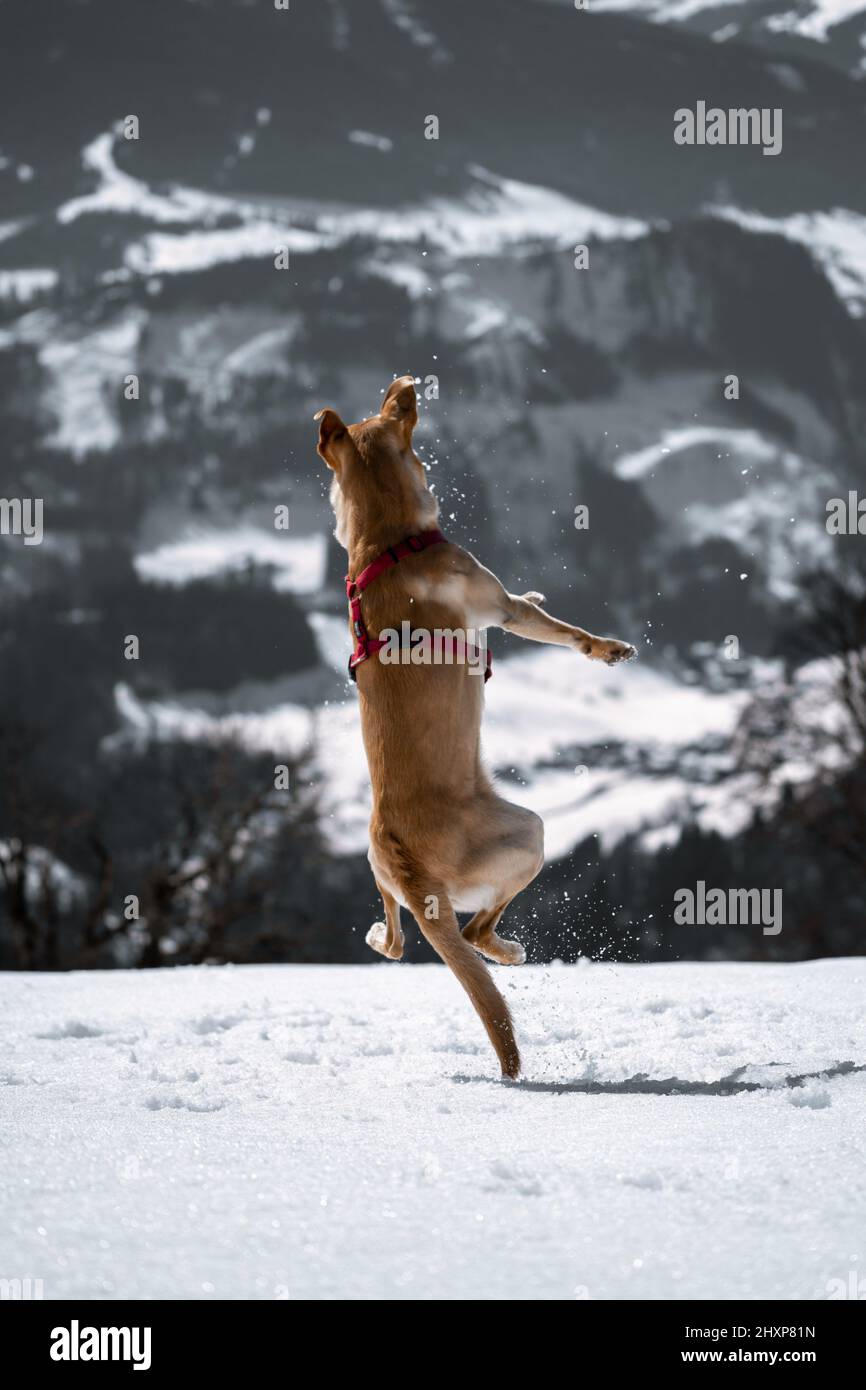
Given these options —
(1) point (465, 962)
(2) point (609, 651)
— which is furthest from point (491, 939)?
(2) point (609, 651)

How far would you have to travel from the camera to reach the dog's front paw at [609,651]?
20.9 feet

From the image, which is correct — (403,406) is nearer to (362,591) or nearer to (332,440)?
(332,440)

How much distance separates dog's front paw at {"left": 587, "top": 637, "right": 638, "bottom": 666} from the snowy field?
5.29 ft

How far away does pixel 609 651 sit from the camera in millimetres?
6457

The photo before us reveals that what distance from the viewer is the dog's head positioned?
21.6ft

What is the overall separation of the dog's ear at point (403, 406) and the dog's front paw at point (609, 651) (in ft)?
3.92

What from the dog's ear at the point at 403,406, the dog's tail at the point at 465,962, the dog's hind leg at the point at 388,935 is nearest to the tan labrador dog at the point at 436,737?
the dog's tail at the point at 465,962

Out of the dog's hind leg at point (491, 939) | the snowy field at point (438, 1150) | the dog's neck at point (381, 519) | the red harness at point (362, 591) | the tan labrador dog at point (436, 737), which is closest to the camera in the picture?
the snowy field at point (438, 1150)

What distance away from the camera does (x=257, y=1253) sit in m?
3.60

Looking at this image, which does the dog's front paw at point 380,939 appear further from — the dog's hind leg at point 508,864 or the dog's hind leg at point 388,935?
the dog's hind leg at point 508,864

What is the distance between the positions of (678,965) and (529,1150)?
5643mm

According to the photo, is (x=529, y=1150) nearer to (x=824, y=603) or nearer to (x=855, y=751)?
(x=855, y=751)

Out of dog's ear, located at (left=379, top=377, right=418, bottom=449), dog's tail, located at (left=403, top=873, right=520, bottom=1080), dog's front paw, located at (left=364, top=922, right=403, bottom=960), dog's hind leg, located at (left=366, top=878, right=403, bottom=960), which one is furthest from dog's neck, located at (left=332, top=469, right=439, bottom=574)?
dog's front paw, located at (left=364, top=922, right=403, bottom=960)

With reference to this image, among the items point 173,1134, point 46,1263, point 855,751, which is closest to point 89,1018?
point 173,1134
